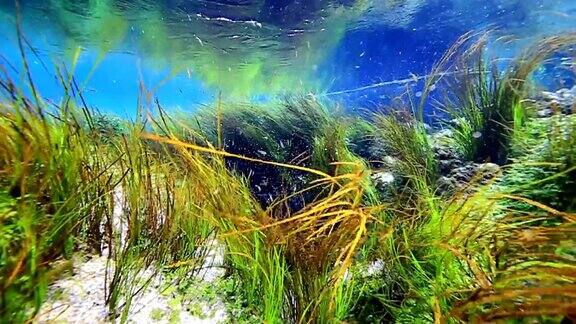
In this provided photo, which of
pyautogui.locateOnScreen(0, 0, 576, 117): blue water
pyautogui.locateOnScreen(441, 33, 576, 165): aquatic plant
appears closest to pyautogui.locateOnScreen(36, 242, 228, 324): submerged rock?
pyautogui.locateOnScreen(441, 33, 576, 165): aquatic plant

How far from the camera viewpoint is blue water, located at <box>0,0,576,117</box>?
40.0ft

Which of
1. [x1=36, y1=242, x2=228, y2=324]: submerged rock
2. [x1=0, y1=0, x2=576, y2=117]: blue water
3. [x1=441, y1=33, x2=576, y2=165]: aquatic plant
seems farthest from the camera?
[x1=0, y1=0, x2=576, y2=117]: blue water

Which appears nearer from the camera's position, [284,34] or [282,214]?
[282,214]

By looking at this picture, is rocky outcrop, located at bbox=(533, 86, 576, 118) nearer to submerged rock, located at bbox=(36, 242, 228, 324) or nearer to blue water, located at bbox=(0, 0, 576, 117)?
submerged rock, located at bbox=(36, 242, 228, 324)

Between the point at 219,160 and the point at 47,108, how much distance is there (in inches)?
38.0

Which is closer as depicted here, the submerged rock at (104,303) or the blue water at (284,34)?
the submerged rock at (104,303)

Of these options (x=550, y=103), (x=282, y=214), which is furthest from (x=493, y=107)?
(x=282, y=214)

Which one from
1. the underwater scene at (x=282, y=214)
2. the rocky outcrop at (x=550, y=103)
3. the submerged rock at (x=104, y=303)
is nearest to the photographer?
the underwater scene at (x=282, y=214)

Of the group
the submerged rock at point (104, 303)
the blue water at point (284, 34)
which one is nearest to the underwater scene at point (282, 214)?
the submerged rock at point (104, 303)

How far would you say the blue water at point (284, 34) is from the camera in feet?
40.0

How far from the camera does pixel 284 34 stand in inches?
554

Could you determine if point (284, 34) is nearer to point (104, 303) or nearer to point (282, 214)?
point (282, 214)

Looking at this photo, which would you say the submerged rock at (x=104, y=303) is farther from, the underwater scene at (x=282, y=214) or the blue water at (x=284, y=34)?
the blue water at (x=284, y=34)

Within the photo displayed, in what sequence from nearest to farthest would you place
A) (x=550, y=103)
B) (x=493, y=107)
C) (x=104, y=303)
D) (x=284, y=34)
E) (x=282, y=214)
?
(x=104, y=303), (x=282, y=214), (x=550, y=103), (x=493, y=107), (x=284, y=34)
